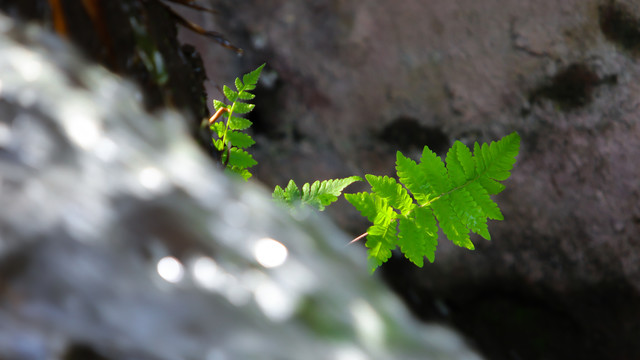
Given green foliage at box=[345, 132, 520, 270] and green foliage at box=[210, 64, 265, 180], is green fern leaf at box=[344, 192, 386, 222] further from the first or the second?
green foliage at box=[210, 64, 265, 180]

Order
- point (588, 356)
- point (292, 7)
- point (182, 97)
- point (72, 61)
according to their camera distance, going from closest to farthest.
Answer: point (72, 61) < point (182, 97) < point (588, 356) < point (292, 7)

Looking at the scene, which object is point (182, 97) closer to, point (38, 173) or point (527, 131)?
point (38, 173)

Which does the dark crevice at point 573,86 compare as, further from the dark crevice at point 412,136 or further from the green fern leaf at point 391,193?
the green fern leaf at point 391,193

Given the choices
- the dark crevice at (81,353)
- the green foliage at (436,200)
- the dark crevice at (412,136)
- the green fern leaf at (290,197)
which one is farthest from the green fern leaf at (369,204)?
the dark crevice at (412,136)

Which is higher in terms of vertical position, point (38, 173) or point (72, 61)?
point (72, 61)

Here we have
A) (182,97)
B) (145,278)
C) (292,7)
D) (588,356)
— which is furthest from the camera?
(292,7)

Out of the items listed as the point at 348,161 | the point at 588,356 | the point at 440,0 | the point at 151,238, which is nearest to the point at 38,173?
the point at 151,238
